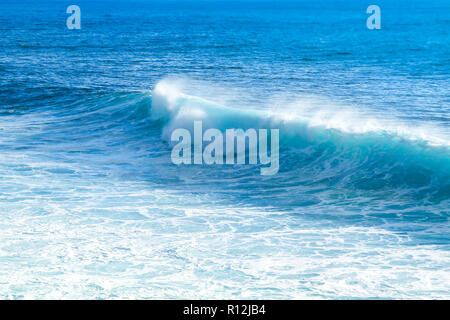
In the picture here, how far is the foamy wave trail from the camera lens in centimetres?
1245

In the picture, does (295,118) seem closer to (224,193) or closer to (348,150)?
(348,150)

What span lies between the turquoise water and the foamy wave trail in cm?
5

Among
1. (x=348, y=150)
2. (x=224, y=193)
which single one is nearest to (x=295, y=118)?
(x=348, y=150)

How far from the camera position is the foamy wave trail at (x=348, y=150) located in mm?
12445

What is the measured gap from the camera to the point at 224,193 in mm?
12094

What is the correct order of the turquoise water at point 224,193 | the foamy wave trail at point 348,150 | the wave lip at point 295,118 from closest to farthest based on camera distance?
the turquoise water at point 224,193 < the foamy wave trail at point 348,150 < the wave lip at point 295,118

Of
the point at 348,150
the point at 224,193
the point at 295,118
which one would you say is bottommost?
the point at 224,193

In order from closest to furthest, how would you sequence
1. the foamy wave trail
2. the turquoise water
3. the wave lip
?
the turquoise water → the foamy wave trail → the wave lip

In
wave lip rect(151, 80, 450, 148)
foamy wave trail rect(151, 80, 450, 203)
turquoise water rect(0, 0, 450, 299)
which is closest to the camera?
turquoise water rect(0, 0, 450, 299)

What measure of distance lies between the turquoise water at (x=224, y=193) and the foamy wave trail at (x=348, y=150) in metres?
0.05

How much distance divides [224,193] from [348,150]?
12.8ft

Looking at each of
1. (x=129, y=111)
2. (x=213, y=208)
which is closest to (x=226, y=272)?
(x=213, y=208)

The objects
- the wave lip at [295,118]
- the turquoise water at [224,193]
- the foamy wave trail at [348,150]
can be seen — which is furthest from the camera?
the wave lip at [295,118]

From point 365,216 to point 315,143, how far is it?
5.03 meters
